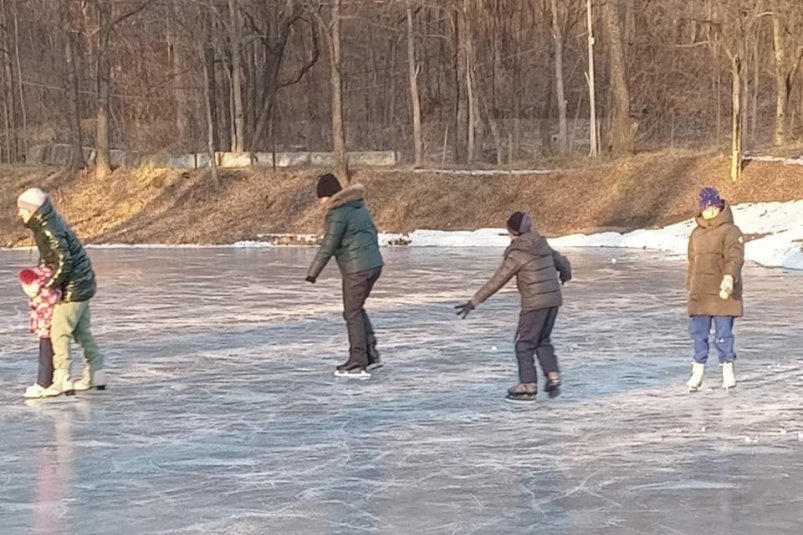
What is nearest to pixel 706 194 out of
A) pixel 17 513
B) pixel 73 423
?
pixel 73 423

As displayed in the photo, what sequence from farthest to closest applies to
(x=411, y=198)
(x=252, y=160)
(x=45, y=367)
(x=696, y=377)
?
(x=252, y=160), (x=411, y=198), (x=45, y=367), (x=696, y=377)

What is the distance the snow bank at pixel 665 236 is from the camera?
2600 centimetres

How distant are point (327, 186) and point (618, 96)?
95.5ft

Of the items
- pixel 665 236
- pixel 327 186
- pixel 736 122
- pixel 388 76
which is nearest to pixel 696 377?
pixel 327 186

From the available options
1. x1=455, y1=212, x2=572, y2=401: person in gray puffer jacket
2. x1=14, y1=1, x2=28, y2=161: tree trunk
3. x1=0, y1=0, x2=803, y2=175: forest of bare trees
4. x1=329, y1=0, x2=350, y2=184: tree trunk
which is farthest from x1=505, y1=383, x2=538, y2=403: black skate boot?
x1=14, y1=1, x2=28, y2=161: tree trunk

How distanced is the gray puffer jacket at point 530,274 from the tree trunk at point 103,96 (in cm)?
3322

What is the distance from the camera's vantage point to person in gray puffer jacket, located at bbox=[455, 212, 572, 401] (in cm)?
898

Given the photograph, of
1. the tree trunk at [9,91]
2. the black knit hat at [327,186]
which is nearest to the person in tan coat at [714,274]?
the black knit hat at [327,186]

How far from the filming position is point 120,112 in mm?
54938

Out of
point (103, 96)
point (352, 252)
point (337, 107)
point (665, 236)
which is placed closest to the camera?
point (352, 252)

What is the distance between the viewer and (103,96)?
40.8 meters

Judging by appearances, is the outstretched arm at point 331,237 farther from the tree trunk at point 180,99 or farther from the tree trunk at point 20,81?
the tree trunk at point 180,99

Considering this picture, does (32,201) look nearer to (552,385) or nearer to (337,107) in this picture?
(552,385)

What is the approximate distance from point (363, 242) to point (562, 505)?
4.43 metres
